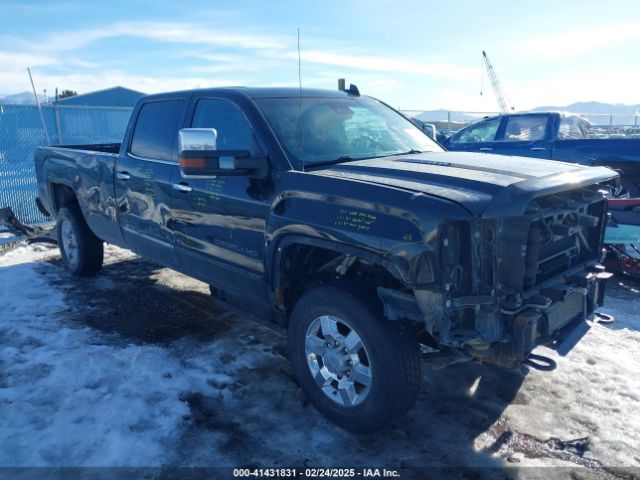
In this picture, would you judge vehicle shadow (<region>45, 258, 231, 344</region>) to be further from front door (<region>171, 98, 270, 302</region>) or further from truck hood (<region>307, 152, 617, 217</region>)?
truck hood (<region>307, 152, 617, 217</region>)

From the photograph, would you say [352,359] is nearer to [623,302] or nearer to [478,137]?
[623,302]

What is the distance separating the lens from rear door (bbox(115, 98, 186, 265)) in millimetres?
4578

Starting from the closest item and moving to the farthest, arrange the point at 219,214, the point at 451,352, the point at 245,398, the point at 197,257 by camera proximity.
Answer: the point at 451,352 < the point at 245,398 < the point at 219,214 < the point at 197,257

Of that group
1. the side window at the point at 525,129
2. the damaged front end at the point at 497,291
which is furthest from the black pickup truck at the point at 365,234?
the side window at the point at 525,129

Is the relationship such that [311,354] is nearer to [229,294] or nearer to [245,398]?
[245,398]

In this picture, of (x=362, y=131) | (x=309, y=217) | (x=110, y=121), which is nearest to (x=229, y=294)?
(x=309, y=217)

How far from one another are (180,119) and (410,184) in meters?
2.37

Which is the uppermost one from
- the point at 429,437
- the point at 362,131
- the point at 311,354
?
the point at 362,131

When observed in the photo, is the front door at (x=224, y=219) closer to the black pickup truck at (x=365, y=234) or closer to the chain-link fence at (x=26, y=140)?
the black pickup truck at (x=365, y=234)

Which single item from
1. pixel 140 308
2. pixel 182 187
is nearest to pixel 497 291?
pixel 182 187

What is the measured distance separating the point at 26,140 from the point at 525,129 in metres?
9.15

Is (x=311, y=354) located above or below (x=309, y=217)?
below

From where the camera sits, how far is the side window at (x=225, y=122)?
3914 millimetres

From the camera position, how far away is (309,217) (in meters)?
3.24
